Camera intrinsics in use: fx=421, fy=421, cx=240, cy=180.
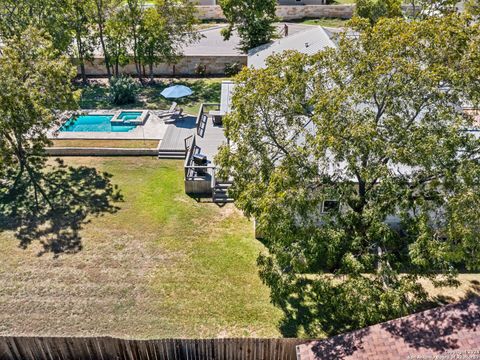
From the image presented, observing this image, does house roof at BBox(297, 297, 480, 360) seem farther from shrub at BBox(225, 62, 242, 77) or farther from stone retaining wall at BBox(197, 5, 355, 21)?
stone retaining wall at BBox(197, 5, 355, 21)

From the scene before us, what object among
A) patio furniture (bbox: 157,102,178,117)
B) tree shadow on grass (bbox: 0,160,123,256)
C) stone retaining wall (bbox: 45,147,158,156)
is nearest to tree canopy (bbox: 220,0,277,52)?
patio furniture (bbox: 157,102,178,117)

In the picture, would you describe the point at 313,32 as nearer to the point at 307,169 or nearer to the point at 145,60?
the point at 145,60

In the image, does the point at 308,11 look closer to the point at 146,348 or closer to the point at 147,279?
the point at 147,279

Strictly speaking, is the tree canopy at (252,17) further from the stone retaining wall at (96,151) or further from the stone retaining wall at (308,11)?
the stone retaining wall at (96,151)

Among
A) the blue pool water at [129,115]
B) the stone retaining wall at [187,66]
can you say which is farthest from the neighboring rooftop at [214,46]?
the blue pool water at [129,115]

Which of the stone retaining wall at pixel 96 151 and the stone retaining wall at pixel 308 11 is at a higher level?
the stone retaining wall at pixel 308 11

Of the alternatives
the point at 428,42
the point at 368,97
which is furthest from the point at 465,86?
the point at 368,97

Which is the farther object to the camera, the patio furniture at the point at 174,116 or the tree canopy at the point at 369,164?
the patio furniture at the point at 174,116

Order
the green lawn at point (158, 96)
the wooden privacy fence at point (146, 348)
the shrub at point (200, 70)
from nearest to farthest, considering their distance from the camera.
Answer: the wooden privacy fence at point (146, 348), the green lawn at point (158, 96), the shrub at point (200, 70)
